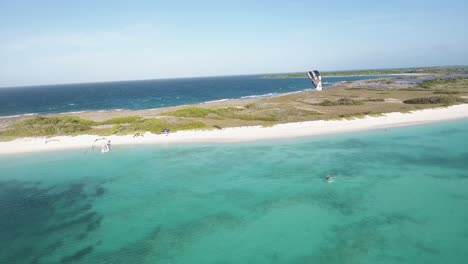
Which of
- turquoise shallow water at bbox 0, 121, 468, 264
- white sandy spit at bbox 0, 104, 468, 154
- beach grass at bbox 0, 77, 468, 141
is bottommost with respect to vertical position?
turquoise shallow water at bbox 0, 121, 468, 264

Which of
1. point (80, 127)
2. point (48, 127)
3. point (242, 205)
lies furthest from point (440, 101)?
point (48, 127)

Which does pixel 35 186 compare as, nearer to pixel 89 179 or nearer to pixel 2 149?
pixel 89 179

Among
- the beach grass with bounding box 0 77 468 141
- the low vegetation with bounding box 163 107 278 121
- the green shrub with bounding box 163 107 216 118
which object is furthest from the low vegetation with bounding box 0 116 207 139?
the low vegetation with bounding box 163 107 278 121

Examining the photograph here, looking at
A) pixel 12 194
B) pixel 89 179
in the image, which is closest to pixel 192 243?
pixel 89 179

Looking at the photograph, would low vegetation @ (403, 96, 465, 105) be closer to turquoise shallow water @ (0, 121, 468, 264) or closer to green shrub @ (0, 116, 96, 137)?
turquoise shallow water @ (0, 121, 468, 264)

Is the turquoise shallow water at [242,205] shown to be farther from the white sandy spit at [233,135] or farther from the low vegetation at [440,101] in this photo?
the low vegetation at [440,101]

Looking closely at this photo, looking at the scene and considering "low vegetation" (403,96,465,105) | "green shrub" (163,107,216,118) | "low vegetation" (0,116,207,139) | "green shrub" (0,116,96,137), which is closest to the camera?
"low vegetation" (0,116,207,139)

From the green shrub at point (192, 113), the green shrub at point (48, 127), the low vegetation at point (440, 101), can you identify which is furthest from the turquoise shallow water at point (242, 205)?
the low vegetation at point (440, 101)
